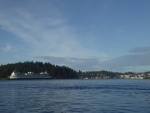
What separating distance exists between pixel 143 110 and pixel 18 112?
1573cm

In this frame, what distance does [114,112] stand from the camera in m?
39.1

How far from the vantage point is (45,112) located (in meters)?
39.0

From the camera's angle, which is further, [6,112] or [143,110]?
[143,110]

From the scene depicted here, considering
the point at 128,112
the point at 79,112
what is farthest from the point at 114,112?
the point at 79,112

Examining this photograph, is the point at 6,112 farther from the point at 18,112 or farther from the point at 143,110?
the point at 143,110

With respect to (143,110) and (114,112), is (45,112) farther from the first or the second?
(143,110)

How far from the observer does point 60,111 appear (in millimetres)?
39594

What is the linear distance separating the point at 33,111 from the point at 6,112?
3.33m

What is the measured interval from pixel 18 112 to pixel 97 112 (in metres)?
9.52

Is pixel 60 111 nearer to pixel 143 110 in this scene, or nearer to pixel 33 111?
pixel 33 111

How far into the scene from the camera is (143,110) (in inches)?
1629

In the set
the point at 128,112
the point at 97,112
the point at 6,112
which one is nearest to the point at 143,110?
the point at 128,112

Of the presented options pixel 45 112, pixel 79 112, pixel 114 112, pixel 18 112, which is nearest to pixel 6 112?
pixel 18 112

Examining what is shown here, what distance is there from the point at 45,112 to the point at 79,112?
4.10m
